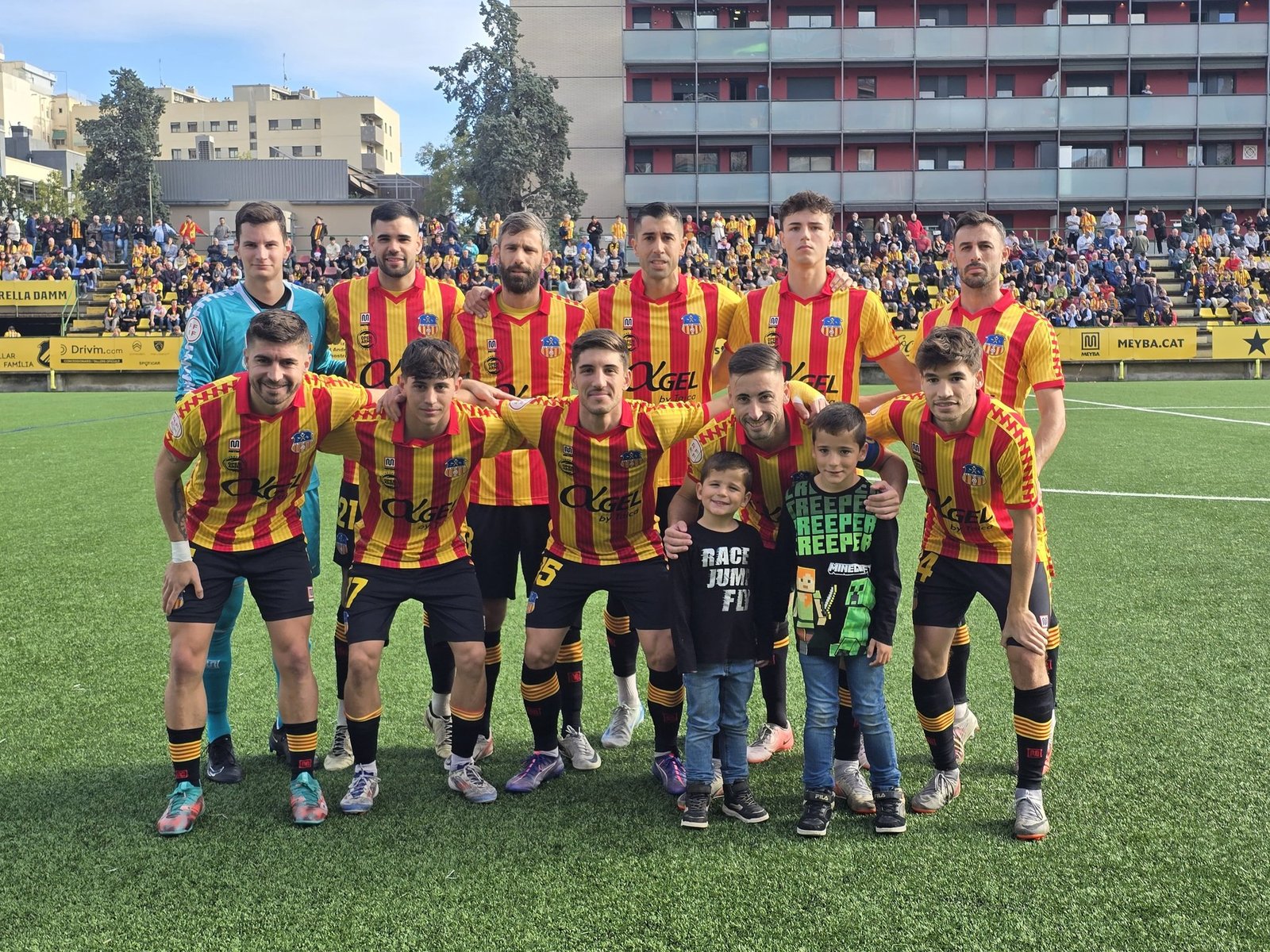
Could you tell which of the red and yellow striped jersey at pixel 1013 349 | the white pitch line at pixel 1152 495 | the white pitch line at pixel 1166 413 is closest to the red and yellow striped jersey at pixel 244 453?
the red and yellow striped jersey at pixel 1013 349

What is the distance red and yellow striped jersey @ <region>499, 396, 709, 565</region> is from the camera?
4461 millimetres

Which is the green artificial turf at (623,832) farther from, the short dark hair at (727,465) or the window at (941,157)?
the window at (941,157)

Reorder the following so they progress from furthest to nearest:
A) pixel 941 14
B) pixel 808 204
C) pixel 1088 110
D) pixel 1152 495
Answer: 1. pixel 941 14
2. pixel 1088 110
3. pixel 1152 495
4. pixel 808 204

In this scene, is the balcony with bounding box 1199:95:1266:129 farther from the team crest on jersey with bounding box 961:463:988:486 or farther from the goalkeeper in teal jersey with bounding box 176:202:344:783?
the goalkeeper in teal jersey with bounding box 176:202:344:783

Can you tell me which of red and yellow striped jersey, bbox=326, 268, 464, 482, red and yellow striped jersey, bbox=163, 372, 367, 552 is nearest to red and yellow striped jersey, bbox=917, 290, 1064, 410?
red and yellow striped jersey, bbox=326, 268, 464, 482

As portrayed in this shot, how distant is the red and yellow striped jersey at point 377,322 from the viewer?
5.09 metres

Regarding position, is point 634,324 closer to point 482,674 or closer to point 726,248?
point 482,674

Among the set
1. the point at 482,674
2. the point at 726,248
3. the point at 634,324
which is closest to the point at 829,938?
the point at 482,674

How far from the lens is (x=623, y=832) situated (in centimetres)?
396

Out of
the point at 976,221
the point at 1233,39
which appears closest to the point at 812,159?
the point at 1233,39

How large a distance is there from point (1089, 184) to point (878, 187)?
812 centimetres

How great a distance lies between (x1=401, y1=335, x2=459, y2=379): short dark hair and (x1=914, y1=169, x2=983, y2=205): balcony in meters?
41.0

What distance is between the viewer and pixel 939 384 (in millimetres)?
3977

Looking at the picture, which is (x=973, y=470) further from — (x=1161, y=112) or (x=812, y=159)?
(x=1161, y=112)
